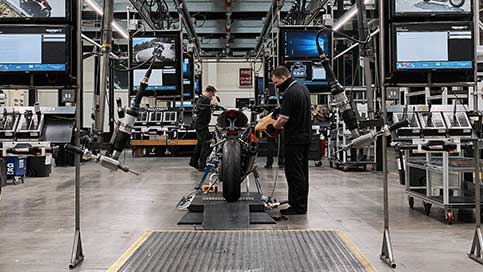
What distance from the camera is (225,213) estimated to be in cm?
518

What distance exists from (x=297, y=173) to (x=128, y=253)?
2.29m

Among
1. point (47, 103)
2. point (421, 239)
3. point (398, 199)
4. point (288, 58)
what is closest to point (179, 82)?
point (288, 58)

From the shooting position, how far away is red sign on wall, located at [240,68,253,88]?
2170 cm

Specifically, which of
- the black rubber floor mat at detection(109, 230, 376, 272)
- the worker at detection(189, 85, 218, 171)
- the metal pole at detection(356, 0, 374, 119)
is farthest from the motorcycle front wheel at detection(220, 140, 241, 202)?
the worker at detection(189, 85, 218, 171)

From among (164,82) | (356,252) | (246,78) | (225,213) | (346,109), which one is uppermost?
(246,78)

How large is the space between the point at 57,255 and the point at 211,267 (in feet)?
4.25

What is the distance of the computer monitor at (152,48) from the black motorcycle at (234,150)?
2.51 metres

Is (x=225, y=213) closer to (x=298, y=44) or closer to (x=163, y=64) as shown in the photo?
(x=163, y=64)

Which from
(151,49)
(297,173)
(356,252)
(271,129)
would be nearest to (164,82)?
(151,49)

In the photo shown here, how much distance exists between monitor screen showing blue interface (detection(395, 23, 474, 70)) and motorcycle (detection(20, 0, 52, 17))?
255 centimetres

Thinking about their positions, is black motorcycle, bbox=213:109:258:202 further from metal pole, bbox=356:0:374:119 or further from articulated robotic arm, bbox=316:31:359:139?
articulated robotic arm, bbox=316:31:359:139

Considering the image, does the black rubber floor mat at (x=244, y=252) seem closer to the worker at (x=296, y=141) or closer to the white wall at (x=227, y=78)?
the worker at (x=296, y=141)

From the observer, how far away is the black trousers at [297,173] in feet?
18.4

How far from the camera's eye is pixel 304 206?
5.70 metres
